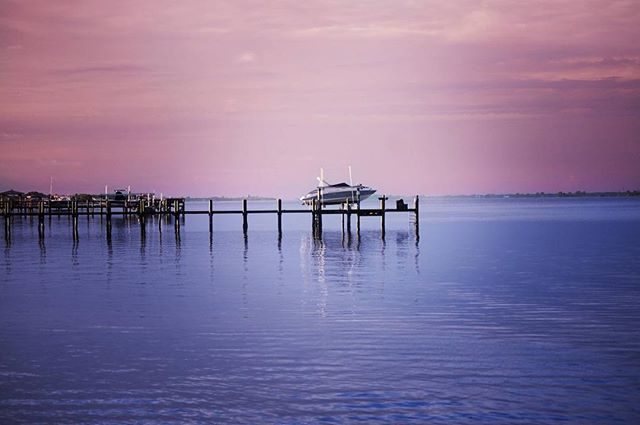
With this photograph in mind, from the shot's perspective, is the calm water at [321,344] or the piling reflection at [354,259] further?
the piling reflection at [354,259]

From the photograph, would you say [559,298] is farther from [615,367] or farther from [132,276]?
[132,276]

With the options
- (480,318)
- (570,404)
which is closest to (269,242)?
(480,318)

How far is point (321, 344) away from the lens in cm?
1390

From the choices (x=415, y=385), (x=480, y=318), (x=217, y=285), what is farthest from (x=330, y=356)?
(x=217, y=285)

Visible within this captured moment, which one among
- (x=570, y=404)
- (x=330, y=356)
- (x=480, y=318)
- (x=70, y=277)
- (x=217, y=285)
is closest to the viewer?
(x=570, y=404)

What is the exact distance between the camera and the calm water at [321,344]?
9922 mm

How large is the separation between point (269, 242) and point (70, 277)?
75.5ft

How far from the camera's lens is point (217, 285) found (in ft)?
78.4

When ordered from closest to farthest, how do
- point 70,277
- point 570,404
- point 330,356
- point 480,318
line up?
point 570,404
point 330,356
point 480,318
point 70,277

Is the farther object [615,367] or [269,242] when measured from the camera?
[269,242]

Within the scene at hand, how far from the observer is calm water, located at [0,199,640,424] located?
992 centimetres

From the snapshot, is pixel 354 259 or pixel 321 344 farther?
pixel 354 259

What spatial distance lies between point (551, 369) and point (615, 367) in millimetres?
1029

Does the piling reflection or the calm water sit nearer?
the calm water
